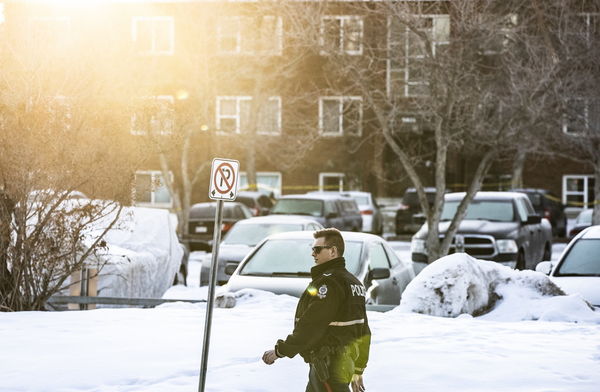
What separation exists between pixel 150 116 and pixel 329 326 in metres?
8.57

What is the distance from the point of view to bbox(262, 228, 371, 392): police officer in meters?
6.20

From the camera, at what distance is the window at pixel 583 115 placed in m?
27.8

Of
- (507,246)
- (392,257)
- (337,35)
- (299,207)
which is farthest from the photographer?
(299,207)

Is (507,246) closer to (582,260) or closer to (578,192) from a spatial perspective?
(582,260)

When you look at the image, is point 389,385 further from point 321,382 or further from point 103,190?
point 103,190

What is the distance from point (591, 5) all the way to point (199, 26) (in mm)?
12714

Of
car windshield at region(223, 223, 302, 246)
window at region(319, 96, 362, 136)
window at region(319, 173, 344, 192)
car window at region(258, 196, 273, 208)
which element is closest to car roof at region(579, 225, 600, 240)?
car windshield at region(223, 223, 302, 246)

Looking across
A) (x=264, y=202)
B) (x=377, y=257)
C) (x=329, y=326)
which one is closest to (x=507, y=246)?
(x=377, y=257)

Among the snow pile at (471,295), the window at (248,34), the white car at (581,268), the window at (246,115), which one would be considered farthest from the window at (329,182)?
the snow pile at (471,295)

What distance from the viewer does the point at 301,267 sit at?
45.3 ft

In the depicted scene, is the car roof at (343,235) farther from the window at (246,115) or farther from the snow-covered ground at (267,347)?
the window at (246,115)

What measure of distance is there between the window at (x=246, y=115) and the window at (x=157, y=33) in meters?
3.48

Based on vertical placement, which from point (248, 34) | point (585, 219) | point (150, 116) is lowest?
point (585, 219)

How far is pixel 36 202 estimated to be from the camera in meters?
13.4
